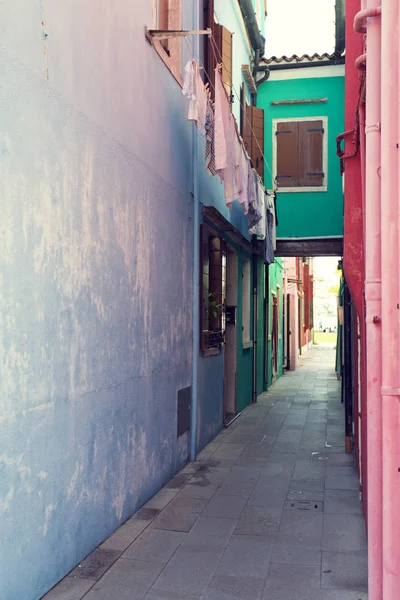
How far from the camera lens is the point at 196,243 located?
318 inches

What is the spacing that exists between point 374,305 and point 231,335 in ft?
29.0

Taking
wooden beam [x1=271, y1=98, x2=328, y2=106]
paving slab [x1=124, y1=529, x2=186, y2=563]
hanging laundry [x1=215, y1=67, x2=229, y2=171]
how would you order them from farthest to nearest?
wooden beam [x1=271, y1=98, x2=328, y2=106] → hanging laundry [x1=215, y1=67, x2=229, y2=171] → paving slab [x1=124, y1=529, x2=186, y2=563]

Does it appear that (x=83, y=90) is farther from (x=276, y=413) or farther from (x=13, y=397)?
(x=276, y=413)

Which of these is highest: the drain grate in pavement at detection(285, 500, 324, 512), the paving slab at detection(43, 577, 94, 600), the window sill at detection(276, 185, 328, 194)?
the window sill at detection(276, 185, 328, 194)

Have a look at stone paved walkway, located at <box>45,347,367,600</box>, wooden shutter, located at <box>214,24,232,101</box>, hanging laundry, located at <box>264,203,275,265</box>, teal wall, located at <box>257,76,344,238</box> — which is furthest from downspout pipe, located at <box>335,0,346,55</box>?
stone paved walkway, located at <box>45,347,367,600</box>

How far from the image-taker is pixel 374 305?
3.11 m

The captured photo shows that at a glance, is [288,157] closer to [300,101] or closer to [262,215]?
[300,101]

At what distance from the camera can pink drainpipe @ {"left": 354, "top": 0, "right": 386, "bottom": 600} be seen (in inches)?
120

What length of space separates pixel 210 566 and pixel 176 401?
276 centimetres

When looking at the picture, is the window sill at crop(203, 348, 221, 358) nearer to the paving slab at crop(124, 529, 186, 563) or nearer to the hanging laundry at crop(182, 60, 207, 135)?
the hanging laundry at crop(182, 60, 207, 135)

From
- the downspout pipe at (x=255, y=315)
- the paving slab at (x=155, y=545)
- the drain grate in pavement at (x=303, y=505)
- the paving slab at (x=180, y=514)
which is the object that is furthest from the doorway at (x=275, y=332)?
the paving slab at (x=155, y=545)

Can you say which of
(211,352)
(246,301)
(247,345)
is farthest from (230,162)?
(246,301)

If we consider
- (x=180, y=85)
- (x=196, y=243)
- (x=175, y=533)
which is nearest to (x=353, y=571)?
(x=175, y=533)

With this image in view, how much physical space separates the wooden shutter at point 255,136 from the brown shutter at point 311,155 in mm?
2134
